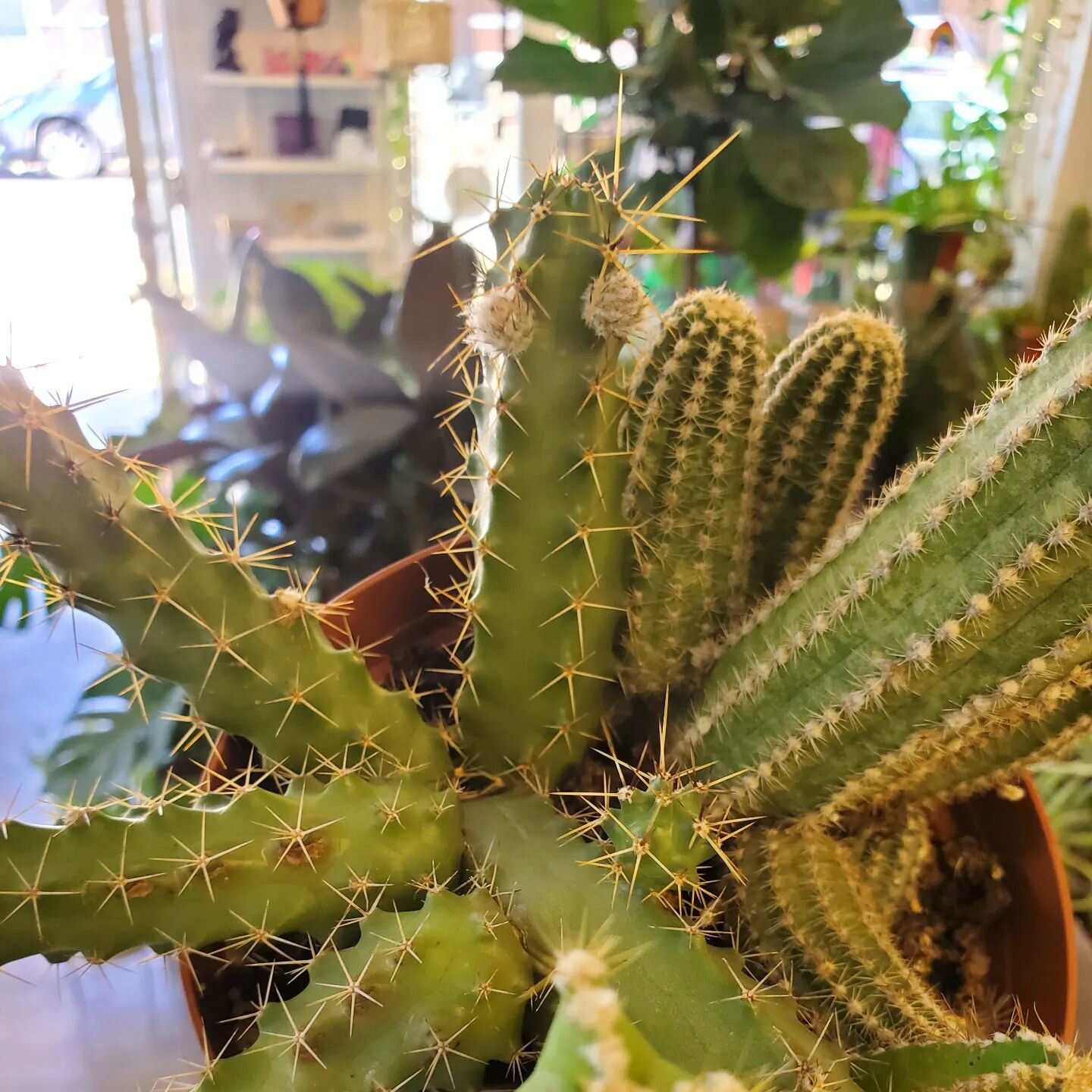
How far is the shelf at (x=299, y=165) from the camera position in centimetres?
221

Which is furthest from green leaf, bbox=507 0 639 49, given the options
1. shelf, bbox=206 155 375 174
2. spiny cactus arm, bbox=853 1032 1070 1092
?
shelf, bbox=206 155 375 174

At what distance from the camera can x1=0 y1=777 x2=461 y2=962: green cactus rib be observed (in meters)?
0.40

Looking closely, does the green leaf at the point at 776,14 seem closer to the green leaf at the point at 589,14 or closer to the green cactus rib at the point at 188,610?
the green leaf at the point at 589,14

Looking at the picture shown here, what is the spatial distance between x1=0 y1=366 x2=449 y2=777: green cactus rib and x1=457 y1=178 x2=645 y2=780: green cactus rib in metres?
0.07

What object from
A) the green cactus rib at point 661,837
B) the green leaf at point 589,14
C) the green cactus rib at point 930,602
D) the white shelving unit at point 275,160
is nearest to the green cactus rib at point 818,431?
the green cactus rib at point 930,602

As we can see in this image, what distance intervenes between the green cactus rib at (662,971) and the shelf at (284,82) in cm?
215

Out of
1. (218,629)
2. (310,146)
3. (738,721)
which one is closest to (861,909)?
(738,721)

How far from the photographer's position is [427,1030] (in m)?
0.40

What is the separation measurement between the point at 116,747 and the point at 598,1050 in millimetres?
604

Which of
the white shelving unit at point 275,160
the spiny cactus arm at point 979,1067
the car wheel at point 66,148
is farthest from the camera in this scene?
the white shelving unit at point 275,160

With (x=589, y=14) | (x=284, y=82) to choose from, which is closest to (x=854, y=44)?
(x=589, y=14)

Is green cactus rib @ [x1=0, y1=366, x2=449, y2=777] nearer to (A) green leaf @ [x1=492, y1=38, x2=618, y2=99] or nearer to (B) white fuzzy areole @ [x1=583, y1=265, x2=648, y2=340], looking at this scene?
(B) white fuzzy areole @ [x1=583, y1=265, x2=648, y2=340]

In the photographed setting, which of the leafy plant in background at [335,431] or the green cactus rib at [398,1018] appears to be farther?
the leafy plant in background at [335,431]

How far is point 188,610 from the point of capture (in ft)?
1.45
